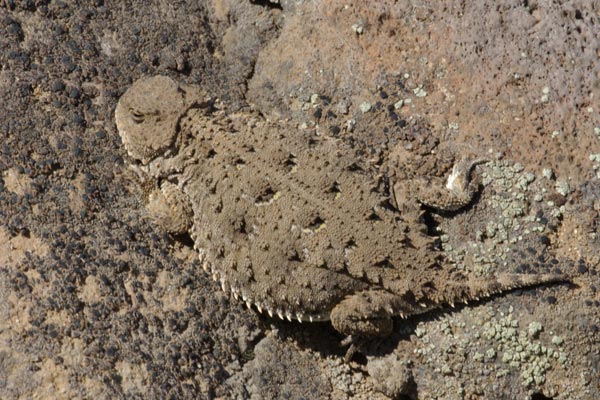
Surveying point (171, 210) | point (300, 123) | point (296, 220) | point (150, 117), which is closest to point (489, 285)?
point (296, 220)

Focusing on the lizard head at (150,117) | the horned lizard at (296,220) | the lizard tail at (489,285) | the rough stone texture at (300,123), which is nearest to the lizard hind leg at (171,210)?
the horned lizard at (296,220)

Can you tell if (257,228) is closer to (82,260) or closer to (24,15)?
(82,260)

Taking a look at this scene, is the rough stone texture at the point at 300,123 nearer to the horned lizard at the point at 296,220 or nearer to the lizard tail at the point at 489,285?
the lizard tail at the point at 489,285

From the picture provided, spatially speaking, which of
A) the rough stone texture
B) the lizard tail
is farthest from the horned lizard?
the rough stone texture

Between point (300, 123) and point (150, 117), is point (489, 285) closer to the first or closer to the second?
point (300, 123)

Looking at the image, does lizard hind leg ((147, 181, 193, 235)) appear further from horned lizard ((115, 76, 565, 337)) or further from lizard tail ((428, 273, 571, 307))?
lizard tail ((428, 273, 571, 307))

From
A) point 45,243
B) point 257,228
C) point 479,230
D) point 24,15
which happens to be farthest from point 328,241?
point 24,15
